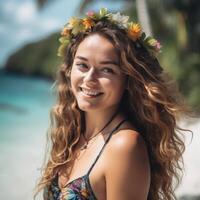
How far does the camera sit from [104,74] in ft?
8.88

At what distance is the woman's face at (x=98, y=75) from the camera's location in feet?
8.84

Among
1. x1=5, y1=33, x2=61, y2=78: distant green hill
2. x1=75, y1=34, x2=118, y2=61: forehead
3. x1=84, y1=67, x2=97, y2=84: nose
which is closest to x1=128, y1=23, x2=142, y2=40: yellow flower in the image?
x1=75, y1=34, x2=118, y2=61: forehead

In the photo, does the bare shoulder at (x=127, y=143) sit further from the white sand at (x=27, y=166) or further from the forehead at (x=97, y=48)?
the white sand at (x=27, y=166)

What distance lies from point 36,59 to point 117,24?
3665cm

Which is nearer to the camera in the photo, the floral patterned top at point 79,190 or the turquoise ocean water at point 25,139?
the floral patterned top at point 79,190

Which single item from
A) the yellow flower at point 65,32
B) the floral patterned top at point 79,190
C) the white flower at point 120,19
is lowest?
the floral patterned top at point 79,190

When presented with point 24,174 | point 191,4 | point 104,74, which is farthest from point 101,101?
point 191,4

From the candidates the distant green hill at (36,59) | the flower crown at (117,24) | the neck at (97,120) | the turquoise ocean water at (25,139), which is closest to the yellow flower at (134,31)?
the flower crown at (117,24)

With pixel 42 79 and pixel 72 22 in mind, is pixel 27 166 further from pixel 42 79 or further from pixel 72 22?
pixel 42 79

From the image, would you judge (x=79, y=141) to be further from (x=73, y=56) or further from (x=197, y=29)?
(x=197, y=29)

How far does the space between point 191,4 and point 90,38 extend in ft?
54.3

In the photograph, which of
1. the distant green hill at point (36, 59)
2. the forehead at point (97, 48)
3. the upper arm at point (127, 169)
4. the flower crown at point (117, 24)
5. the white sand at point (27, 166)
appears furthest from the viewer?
the distant green hill at point (36, 59)

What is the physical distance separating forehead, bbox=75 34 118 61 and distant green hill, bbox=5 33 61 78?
33035 mm

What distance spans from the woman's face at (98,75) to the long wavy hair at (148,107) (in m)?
0.03
